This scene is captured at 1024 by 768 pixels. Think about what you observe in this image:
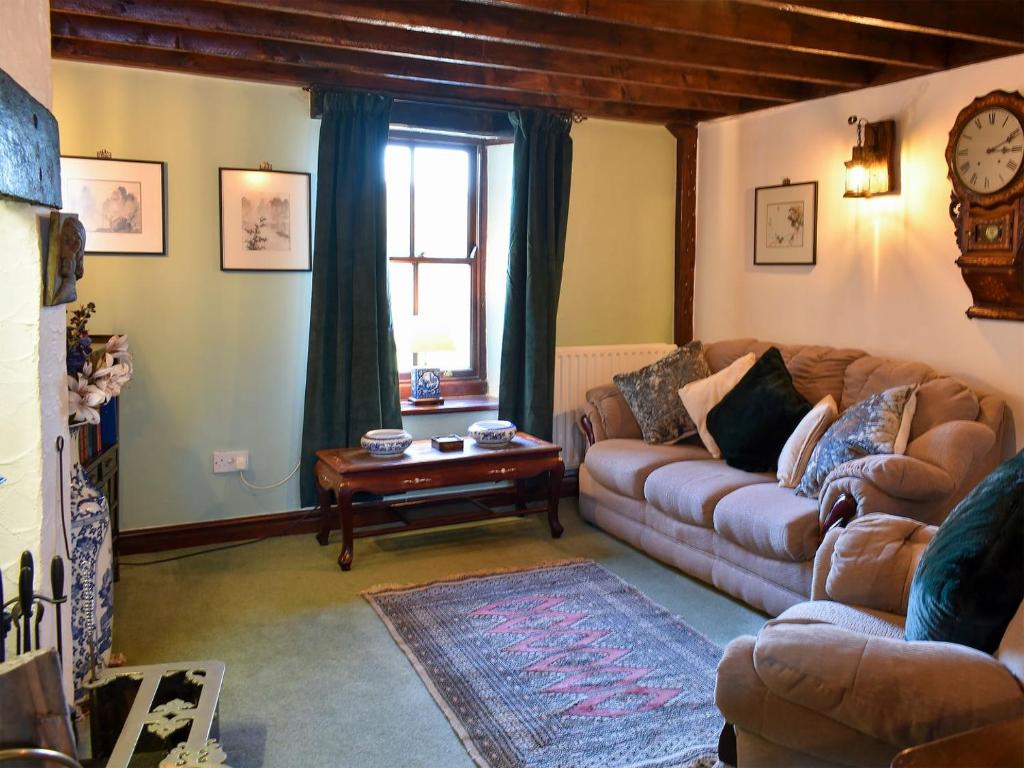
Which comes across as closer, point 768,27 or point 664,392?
point 768,27

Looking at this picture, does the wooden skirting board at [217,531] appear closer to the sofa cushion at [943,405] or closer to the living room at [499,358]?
the living room at [499,358]

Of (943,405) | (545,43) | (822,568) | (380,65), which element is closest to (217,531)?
(380,65)

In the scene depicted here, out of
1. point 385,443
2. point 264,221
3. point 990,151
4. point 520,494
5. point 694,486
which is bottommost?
point 520,494

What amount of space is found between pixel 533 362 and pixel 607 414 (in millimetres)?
509

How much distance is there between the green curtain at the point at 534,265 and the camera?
5023 millimetres

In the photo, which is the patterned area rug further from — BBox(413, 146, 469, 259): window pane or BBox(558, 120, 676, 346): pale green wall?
BBox(413, 146, 469, 259): window pane

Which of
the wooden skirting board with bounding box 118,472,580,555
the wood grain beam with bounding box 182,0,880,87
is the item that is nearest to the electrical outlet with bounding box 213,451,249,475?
the wooden skirting board with bounding box 118,472,580,555

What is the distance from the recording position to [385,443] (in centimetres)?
430

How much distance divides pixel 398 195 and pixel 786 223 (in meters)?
2.15

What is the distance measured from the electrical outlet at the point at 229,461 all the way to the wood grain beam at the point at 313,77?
1844 millimetres

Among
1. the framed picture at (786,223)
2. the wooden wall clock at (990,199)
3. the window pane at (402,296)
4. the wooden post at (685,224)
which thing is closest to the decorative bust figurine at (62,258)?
the window pane at (402,296)

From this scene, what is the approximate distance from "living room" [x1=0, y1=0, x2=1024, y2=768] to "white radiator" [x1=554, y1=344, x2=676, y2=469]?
3 cm

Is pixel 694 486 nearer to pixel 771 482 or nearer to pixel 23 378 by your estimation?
pixel 771 482

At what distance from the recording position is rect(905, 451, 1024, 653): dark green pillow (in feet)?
6.10
